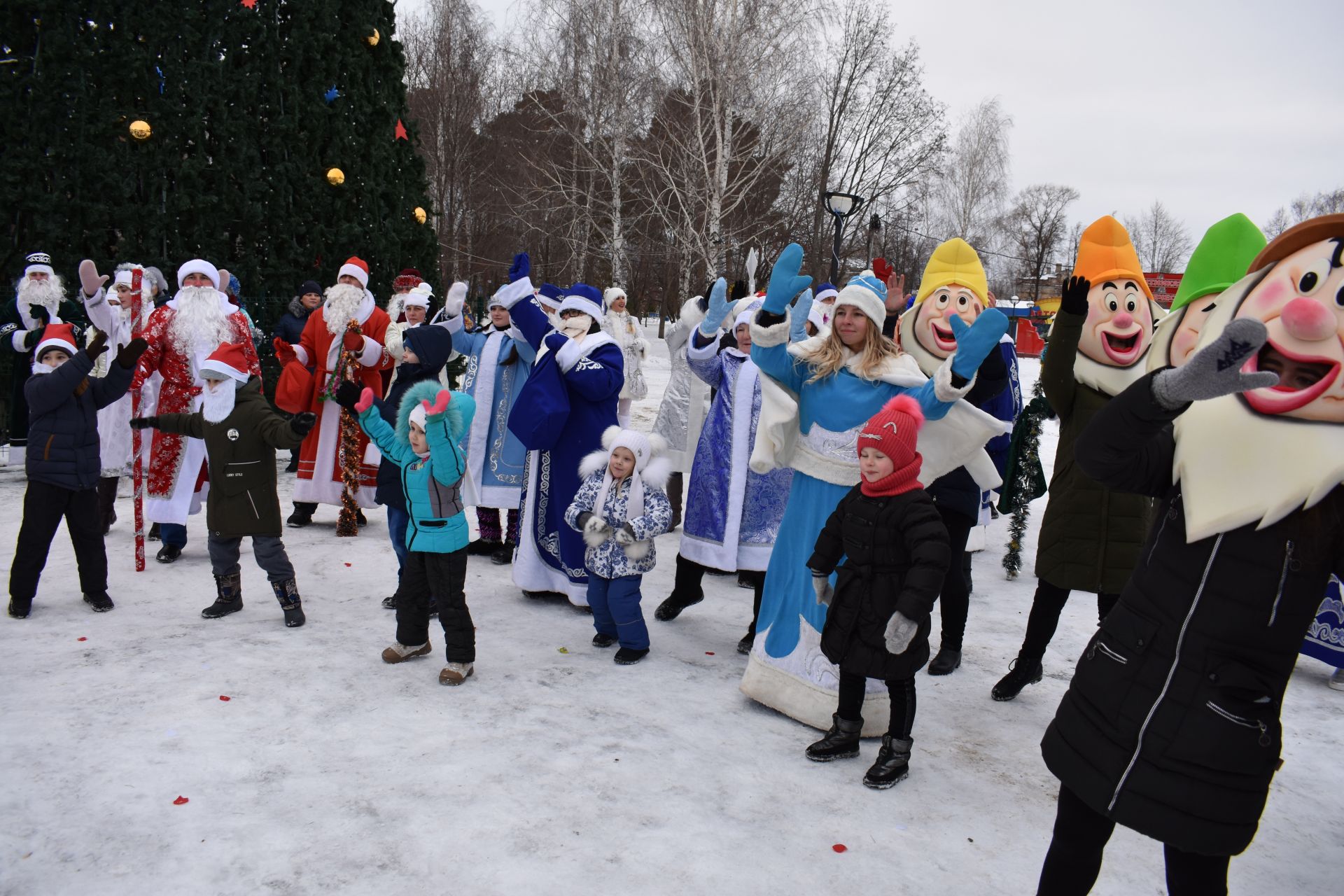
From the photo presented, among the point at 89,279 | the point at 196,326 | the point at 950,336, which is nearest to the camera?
the point at 950,336

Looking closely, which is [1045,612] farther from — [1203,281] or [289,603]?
[289,603]

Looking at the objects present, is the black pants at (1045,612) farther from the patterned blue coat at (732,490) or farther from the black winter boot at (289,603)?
the black winter boot at (289,603)

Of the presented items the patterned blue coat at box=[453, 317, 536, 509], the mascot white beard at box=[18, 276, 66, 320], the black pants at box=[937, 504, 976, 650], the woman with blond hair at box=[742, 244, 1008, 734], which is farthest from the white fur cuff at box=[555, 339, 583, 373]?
the mascot white beard at box=[18, 276, 66, 320]

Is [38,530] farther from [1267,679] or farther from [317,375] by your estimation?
[1267,679]

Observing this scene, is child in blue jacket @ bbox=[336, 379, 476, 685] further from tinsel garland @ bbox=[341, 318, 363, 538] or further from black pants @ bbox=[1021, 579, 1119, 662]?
tinsel garland @ bbox=[341, 318, 363, 538]

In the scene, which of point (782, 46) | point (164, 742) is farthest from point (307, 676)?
point (782, 46)

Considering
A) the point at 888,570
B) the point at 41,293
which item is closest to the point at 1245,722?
the point at 888,570

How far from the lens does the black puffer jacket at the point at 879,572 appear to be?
3357 mm

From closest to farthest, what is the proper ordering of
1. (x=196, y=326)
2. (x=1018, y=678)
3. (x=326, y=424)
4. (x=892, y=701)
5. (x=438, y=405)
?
1. (x=892, y=701)
2. (x=438, y=405)
3. (x=1018, y=678)
4. (x=196, y=326)
5. (x=326, y=424)

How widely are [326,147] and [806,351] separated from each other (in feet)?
25.2

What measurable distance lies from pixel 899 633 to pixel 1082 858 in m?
1.05

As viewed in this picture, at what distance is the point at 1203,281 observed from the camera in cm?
306

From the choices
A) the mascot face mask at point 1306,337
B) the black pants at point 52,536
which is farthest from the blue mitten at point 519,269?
the mascot face mask at point 1306,337

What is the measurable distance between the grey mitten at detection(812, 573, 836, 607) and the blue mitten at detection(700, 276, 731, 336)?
208cm
